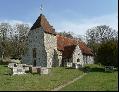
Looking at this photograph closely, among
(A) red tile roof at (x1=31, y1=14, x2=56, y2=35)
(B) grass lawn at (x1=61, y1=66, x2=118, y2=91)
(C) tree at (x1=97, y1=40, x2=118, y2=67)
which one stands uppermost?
(A) red tile roof at (x1=31, y1=14, x2=56, y2=35)

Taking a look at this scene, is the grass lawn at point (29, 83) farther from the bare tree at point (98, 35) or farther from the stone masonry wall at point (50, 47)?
the bare tree at point (98, 35)

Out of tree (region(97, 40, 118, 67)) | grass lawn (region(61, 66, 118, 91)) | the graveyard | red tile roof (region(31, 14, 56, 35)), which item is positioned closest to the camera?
grass lawn (region(61, 66, 118, 91))

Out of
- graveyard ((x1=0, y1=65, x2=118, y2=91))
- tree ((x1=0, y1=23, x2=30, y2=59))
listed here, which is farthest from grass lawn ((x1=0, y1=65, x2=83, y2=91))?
tree ((x1=0, y1=23, x2=30, y2=59))

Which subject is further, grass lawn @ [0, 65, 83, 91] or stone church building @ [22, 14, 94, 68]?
stone church building @ [22, 14, 94, 68]

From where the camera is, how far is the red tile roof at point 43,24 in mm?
56188

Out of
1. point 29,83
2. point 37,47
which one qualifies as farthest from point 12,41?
point 29,83

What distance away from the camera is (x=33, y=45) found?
5794cm

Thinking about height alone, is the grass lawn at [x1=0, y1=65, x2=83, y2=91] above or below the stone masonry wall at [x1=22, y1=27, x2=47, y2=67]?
below

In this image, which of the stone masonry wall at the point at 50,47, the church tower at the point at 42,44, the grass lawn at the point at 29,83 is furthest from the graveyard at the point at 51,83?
the church tower at the point at 42,44

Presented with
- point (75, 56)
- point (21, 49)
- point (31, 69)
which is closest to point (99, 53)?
point (75, 56)

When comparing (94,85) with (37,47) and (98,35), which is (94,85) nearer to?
(37,47)

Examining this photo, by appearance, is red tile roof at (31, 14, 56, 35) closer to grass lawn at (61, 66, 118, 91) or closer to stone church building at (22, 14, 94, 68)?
stone church building at (22, 14, 94, 68)

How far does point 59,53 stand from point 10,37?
2961 cm

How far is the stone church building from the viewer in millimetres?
55594
